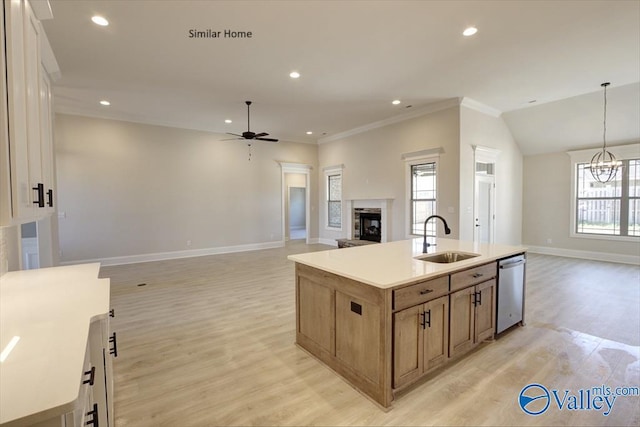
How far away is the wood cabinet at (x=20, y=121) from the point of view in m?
1.17

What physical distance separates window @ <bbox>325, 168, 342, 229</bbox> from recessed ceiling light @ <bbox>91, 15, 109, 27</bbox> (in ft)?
21.3

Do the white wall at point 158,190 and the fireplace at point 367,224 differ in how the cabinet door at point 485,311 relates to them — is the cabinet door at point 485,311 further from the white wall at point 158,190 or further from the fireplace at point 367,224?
the white wall at point 158,190

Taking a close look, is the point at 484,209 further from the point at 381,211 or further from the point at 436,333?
the point at 436,333

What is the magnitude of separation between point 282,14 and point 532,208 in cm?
801

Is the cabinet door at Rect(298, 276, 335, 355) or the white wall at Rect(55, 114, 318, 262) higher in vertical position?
the white wall at Rect(55, 114, 318, 262)

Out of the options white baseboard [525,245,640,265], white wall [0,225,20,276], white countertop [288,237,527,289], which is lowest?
white baseboard [525,245,640,265]

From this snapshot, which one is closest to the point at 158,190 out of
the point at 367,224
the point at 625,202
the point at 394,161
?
the point at 367,224

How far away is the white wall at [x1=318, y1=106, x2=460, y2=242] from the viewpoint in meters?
5.90

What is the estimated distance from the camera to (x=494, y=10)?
3041mm

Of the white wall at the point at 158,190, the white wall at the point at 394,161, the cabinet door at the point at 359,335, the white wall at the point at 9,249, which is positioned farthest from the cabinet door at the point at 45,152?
the white wall at the point at 394,161

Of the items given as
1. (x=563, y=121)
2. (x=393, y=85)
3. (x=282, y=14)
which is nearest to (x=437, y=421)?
(x=282, y=14)

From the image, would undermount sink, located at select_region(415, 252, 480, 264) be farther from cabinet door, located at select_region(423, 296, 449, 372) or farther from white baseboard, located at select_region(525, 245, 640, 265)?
white baseboard, located at select_region(525, 245, 640, 265)

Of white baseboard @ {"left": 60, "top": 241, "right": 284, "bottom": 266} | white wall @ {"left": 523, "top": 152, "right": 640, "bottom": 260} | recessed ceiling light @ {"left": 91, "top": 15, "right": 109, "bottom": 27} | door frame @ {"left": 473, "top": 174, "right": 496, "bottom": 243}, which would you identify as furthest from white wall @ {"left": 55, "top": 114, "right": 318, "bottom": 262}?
white wall @ {"left": 523, "top": 152, "right": 640, "bottom": 260}

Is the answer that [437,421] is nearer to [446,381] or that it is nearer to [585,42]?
[446,381]
